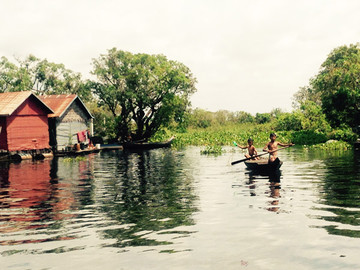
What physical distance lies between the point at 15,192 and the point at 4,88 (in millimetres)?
39172

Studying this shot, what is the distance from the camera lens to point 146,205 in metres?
11.4

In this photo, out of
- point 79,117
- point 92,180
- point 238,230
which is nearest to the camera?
point 238,230

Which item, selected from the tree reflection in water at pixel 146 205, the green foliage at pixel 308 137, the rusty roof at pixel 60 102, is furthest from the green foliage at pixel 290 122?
the tree reflection in water at pixel 146 205

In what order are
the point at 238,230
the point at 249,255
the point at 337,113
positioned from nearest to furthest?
the point at 249,255 → the point at 238,230 → the point at 337,113

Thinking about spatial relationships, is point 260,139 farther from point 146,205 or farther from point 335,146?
point 146,205

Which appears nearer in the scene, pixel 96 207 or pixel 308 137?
pixel 96 207

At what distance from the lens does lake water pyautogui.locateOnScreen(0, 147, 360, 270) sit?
656 cm

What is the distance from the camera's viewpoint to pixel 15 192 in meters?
14.8

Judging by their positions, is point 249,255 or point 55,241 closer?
point 249,255

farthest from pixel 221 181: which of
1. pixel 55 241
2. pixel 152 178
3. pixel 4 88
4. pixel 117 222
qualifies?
pixel 4 88

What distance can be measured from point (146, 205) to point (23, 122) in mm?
25267

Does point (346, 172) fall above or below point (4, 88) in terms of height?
below

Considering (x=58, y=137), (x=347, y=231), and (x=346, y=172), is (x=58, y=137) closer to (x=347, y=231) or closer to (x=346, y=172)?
(x=346, y=172)

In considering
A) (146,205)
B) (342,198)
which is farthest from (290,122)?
(146,205)
